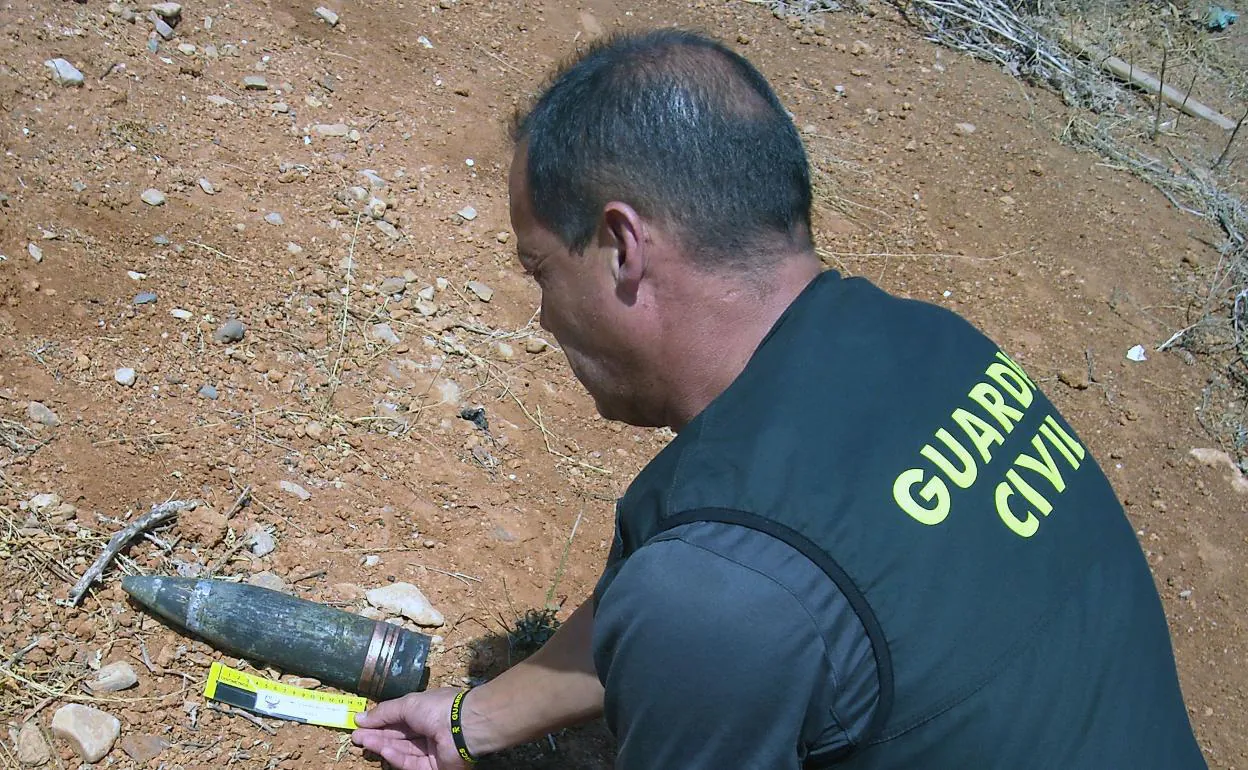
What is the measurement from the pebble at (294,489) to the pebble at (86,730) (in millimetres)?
765

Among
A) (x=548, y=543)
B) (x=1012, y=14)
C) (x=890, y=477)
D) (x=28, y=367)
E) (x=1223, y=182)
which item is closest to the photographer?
(x=890, y=477)

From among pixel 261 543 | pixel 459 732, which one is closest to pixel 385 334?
pixel 261 543

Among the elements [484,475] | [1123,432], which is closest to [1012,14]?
[1123,432]

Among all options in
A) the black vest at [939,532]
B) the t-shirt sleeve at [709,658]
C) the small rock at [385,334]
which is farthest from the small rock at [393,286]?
the t-shirt sleeve at [709,658]

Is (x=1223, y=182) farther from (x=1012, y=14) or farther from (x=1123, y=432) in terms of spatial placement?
(x=1123, y=432)

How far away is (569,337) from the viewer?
1.95 metres

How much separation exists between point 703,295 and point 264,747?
1.63 metres

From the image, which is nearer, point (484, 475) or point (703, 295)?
point (703, 295)

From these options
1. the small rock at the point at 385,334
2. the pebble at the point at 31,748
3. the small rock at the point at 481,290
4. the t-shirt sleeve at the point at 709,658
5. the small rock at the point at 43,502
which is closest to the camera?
the t-shirt sleeve at the point at 709,658

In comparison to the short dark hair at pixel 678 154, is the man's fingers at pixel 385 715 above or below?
below

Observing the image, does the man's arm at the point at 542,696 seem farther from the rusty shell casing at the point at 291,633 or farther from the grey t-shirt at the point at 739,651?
the grey t-shirt at the point at 739,651

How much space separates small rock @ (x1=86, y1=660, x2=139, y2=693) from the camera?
247cm

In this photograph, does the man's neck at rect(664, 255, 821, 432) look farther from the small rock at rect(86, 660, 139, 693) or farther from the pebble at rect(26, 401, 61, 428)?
the pebble at rect(26, 401, 61, 428)

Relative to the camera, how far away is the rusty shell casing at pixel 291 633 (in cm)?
254
